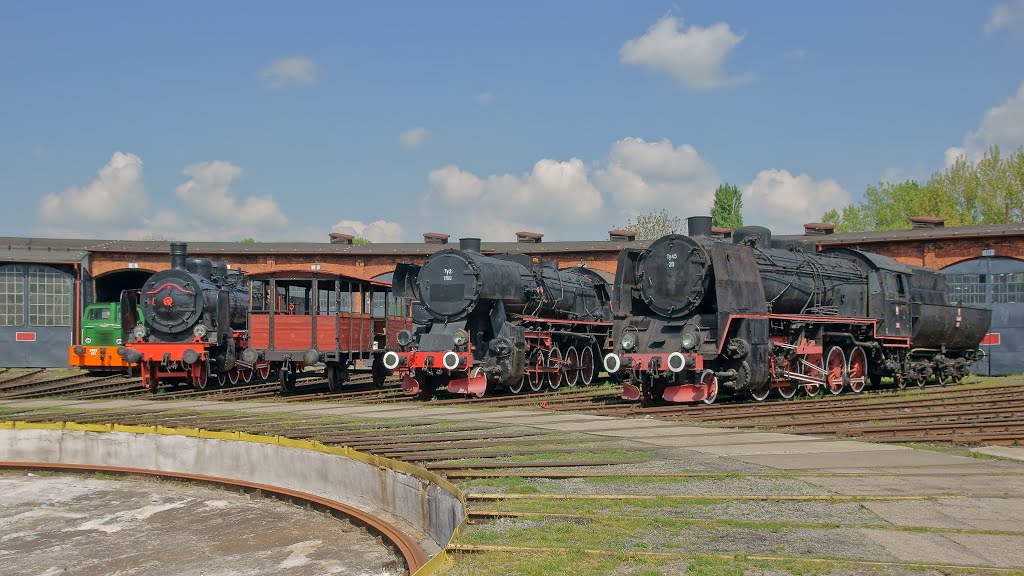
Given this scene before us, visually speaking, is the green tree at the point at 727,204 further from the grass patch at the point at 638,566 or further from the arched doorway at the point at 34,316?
the grass patch at the point at 638,566

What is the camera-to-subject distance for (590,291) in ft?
75.7

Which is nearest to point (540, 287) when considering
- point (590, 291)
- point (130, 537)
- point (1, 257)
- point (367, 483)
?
point (590, 291)

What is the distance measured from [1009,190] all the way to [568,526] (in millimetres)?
47697

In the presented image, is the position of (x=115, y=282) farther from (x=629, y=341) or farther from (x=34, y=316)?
(x=629, y=341)

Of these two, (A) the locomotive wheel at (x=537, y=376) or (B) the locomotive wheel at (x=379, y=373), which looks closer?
(A) the locomotive wheel at (x=537, y=376)

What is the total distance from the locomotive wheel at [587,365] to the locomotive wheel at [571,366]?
0.80ft

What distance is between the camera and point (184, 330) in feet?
71.4

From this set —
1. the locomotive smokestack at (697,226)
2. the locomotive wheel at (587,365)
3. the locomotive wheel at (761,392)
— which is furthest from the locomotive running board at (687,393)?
the locomotive wheel at (587,365)

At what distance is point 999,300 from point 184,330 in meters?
21.9

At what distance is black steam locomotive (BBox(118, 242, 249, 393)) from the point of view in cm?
2117

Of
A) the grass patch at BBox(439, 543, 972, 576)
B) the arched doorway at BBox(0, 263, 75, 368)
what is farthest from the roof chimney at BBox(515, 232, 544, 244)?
the grass patch at BBox(439, 543, 972, 576)

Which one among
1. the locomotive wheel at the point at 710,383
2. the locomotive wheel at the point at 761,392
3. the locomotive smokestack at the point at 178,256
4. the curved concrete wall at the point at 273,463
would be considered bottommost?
the curved concrete wall at the point at 273,463

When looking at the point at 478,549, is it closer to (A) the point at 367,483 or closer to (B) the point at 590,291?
(A) the point at 367,483

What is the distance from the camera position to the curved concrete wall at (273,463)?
8.65 m
